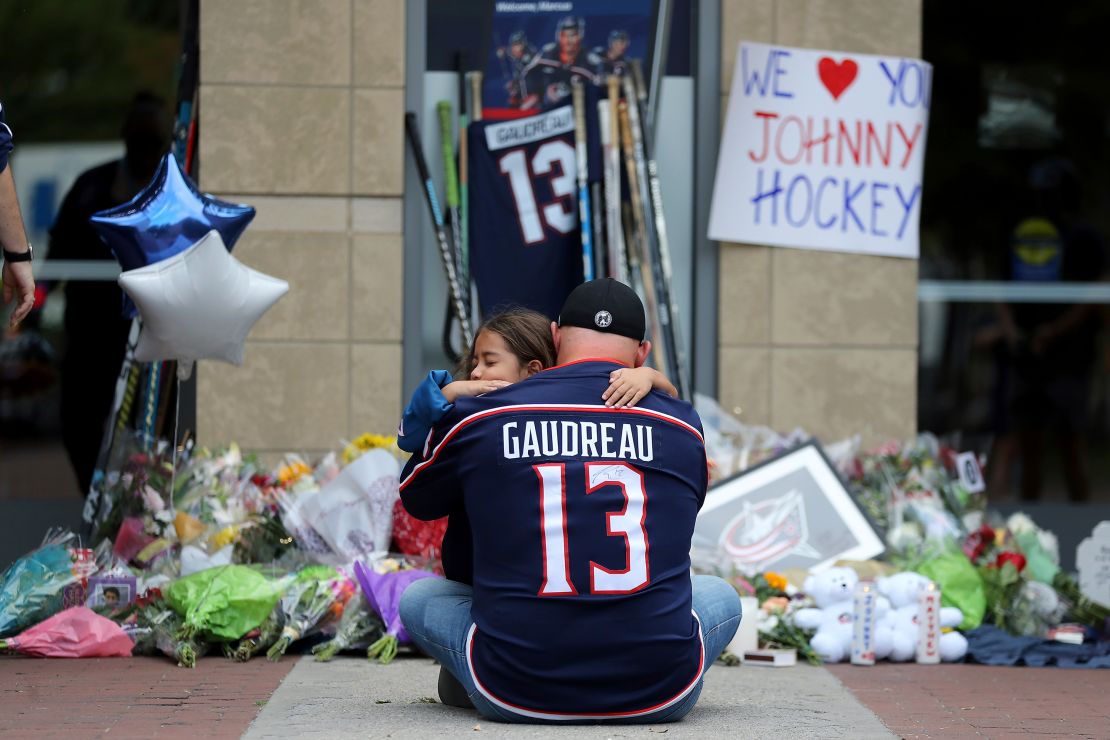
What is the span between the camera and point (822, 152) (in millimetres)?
6969

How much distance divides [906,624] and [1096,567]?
2.97 ft

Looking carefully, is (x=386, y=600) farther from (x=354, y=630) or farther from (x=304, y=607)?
(x=304, y=607)

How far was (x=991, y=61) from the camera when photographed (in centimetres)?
847

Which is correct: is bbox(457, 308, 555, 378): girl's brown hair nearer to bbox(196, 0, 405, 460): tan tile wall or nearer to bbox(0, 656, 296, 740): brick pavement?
bbox(0, 656, 296, 740): brick pavement

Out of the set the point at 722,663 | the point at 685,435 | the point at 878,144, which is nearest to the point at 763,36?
the point at 878,144

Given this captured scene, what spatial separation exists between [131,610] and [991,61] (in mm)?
5504

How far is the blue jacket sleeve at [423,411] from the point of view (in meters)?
3.82

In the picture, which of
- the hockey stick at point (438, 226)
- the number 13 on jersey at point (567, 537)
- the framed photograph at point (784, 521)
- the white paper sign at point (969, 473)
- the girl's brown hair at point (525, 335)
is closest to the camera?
the number 13 on jersey at point (567, 537)

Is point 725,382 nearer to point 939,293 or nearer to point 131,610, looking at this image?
point 939,293

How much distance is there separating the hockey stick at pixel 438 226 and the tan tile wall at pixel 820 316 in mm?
1161

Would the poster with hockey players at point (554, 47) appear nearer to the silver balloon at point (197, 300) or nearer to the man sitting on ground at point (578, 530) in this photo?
the silver balloon at point (197, 300)

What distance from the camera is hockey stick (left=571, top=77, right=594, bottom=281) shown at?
22.1 feet

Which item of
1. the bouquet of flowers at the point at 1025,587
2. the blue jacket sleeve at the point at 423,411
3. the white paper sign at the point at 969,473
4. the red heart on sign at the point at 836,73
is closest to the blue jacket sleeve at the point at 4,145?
the blue jacket sleeve at the point at 423,411

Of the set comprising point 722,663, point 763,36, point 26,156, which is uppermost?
point 763,36
